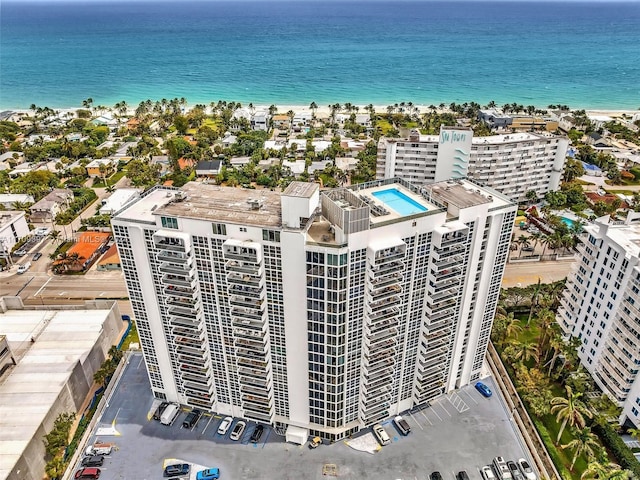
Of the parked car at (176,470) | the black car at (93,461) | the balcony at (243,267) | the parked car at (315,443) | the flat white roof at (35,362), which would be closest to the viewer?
the balcony at (243,267)

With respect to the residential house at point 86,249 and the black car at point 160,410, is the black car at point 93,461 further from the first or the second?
the residential house at point 86,249

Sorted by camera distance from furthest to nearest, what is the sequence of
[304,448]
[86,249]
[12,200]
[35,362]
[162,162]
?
[162,162] → [12,200] → [86,249] → [35,362] → [304,448]

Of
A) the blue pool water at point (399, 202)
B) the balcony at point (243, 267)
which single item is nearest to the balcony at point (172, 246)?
the balcony at point (243, 267)

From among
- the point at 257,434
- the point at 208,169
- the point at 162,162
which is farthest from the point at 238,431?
the point at 162,162

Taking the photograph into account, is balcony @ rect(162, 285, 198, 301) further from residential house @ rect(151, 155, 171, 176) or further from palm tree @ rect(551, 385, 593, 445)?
residential house @ rect(151, 155, 171, 176)

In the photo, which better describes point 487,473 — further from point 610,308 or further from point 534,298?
point 534,298

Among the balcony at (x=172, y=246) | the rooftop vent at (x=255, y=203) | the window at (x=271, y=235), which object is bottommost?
the balcony at (x=172, y=246)

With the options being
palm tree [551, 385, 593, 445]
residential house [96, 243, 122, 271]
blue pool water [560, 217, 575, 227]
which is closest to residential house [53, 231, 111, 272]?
residential house [96, 243, 122, 271]
